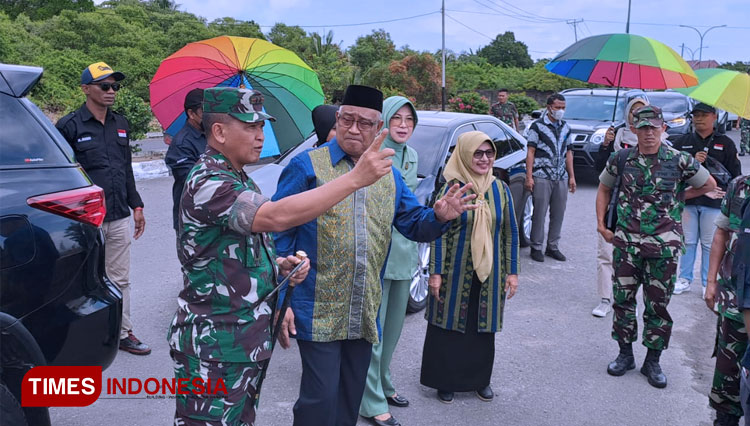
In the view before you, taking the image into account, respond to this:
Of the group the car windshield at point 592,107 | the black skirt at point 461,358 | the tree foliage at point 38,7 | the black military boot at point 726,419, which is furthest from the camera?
the tree foliage at point 38,7

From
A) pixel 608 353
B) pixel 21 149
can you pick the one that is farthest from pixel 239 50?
pixel 608 353

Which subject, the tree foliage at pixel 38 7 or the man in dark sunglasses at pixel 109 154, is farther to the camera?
the tree foliage at pixel 38 7

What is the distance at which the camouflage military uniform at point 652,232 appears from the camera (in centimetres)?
434

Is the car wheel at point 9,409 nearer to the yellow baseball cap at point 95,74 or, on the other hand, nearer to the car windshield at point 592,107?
the yellow baseball cap at point 95,74

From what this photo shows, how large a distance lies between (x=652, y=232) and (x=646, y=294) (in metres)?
0.46

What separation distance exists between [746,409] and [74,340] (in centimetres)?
298

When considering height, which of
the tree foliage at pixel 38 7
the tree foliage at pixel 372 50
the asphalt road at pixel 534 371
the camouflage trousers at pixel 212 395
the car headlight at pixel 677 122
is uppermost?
the tree foliage at pixel 38 7

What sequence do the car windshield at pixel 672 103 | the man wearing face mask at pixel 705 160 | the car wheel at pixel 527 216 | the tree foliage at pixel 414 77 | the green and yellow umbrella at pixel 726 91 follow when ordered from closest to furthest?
the green and yellow umbrella at pixel 726 91 → the man wearing face mask at pixel 705 160 → the car wheel at pixel 527 216 → the car windshield at pixel 672 103 → the tree foliage at pixel 414 77

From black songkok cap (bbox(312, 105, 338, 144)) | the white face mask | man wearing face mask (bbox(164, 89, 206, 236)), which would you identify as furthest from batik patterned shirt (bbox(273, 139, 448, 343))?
the white face mask

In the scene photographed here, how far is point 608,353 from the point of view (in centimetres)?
496

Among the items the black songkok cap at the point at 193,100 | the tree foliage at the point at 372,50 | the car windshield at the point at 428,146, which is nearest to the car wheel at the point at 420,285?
the car windshield at the point at 428,146

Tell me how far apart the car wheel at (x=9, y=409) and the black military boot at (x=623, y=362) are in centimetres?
382

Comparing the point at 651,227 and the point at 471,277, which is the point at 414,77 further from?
the point at 471,277

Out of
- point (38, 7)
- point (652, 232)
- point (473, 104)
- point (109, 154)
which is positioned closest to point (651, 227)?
point (652, 232)
